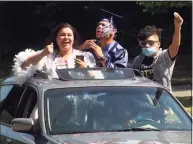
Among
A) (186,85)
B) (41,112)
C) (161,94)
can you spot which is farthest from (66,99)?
(186,85)

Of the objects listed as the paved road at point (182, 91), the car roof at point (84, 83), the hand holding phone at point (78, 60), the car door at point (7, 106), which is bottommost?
the paved road at point (182, 91)

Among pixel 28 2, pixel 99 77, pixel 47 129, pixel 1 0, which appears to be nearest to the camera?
pixel 47 129

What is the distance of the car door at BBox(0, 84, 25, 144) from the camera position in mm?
6040

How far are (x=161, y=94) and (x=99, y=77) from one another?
71cm

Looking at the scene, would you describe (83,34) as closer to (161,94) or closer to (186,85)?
(186,85)

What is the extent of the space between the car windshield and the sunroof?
0.26 meters

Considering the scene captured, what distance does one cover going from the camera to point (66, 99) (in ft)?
17.5

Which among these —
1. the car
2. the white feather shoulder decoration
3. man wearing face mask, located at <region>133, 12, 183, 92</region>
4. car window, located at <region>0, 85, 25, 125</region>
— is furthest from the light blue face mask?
car window, located at <region>0, 85, 25, 125</region>

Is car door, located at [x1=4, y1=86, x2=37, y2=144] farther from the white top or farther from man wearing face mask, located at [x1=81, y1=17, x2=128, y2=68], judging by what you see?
man wearing face mask, located at [x1=81, y1=17, x2=128, y2=68]

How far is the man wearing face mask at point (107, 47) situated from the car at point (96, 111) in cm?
85

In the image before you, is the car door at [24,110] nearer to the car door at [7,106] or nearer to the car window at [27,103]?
the car window at [27,103]

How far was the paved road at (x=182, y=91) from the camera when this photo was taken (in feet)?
57.9

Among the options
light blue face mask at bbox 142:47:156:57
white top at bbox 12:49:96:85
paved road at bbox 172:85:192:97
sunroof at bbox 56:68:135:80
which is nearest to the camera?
sunroof at bbox 56:68:135:80

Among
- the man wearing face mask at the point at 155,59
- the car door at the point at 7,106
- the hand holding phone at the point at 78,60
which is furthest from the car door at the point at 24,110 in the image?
the man wearing face mask at the point at 155,59
